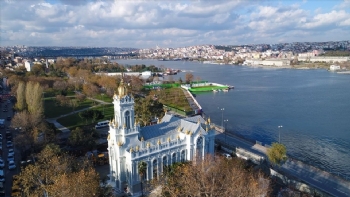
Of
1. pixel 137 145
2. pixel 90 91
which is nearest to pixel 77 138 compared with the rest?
pixel 137 145

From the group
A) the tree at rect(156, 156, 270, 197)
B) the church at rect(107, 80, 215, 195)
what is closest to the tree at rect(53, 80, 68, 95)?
the church at rect(107, 80, 215, 195)

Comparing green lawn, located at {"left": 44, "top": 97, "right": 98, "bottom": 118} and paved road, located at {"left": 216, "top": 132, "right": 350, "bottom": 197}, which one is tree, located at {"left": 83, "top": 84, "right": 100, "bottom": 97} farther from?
paved road, located at {"left": 216, "top": 132, "right": 350, "bottom": 197}

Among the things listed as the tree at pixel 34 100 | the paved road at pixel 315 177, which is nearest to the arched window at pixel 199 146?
the paved road at pixel 315 177

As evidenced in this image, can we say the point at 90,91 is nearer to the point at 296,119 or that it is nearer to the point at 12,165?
the point at 12,165

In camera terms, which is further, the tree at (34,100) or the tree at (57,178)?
the tree at (34,100)

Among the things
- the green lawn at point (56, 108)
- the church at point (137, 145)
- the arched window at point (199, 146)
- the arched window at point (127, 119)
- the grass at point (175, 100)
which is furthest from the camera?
the grass at point (175, 100)

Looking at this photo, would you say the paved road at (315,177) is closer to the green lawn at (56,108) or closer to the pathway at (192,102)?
the pathway at (192,102)
